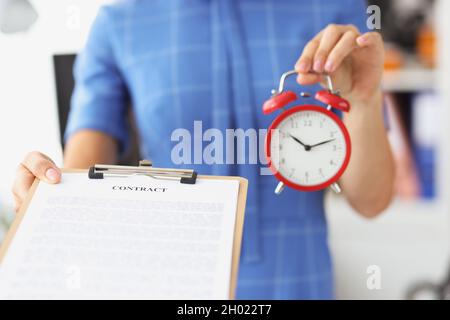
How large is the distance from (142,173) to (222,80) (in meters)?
0.23

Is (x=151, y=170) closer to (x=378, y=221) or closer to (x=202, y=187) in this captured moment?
(x=202, y=187)

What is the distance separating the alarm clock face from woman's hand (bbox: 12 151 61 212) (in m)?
0.24

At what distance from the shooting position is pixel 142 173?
636 mm

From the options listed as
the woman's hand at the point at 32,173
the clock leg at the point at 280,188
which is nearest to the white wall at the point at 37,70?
the woman's hand at the point at 32,173

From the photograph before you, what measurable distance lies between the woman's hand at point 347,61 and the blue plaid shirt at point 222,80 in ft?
0.31

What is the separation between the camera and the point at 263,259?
843 millimetres

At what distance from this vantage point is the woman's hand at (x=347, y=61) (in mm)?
661

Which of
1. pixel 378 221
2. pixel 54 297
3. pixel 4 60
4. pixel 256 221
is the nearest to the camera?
pixel 54 297

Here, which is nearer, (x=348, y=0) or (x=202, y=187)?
(x=202, y=187)

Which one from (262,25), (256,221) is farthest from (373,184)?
(262,25)

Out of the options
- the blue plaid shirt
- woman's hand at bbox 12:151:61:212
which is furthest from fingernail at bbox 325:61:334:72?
woman's hand at bbox 12:151:61:212

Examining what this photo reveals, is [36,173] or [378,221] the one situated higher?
[378,221]

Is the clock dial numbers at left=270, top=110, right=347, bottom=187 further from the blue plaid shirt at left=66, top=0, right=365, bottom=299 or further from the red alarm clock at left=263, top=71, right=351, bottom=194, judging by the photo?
the blue plaid shirt at left=66, top=0, right=365, bottom=299
